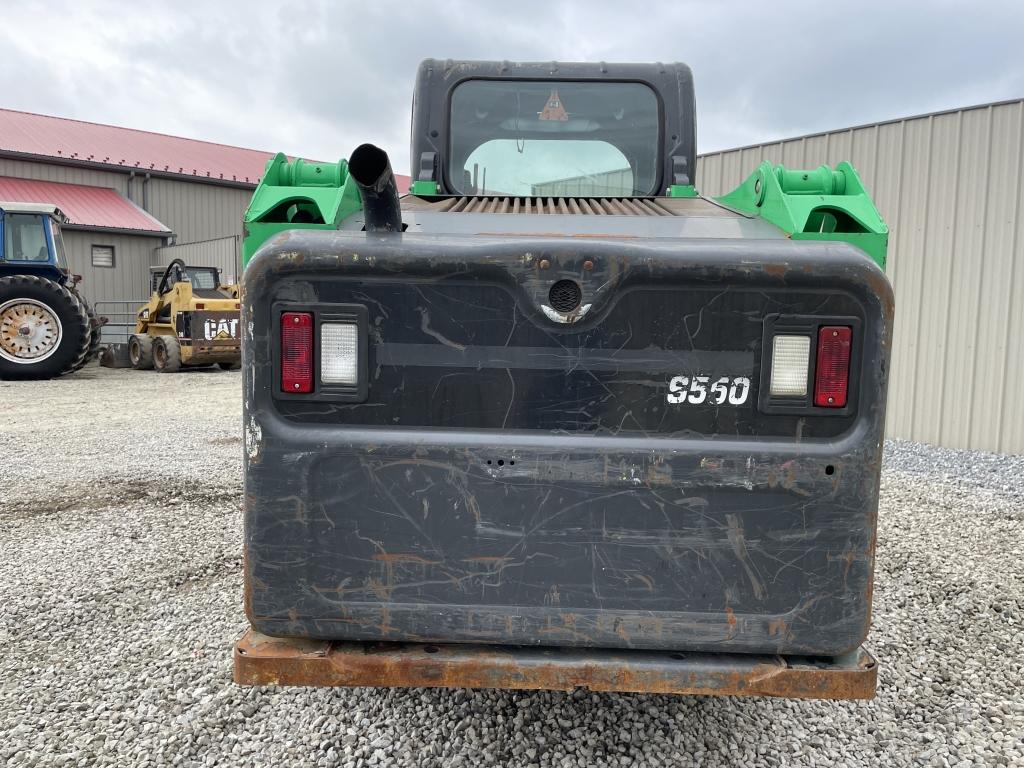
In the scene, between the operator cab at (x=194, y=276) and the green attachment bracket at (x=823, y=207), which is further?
the operator cab at (x=194, y=276)

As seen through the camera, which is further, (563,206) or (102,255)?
(102,255)

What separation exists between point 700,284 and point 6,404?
468 inches

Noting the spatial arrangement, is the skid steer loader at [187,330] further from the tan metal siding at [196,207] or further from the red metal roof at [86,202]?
the tan metal siding at [196,207]

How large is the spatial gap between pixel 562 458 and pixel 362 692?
4.81 feet

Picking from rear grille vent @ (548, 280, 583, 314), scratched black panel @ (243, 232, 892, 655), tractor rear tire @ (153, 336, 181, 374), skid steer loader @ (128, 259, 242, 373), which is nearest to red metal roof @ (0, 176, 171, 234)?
skid steer loader @ (128, 259, 242, 373)

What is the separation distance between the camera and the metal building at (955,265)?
730cm

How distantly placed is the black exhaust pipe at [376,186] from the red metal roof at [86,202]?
23328mm

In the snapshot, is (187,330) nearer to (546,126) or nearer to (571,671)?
(546,126)

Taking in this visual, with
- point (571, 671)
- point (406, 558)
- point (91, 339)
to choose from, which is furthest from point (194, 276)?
point (571, 671)

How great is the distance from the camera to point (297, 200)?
7.54ft

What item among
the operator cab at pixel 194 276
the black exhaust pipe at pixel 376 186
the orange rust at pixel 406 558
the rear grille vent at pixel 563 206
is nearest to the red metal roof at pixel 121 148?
the operator cab at pixel 194 276

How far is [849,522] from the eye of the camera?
1835mm

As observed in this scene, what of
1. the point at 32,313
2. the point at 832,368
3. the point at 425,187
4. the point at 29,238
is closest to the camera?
the point at 832,368

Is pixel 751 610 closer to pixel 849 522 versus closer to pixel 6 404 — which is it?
pixel 849 522
